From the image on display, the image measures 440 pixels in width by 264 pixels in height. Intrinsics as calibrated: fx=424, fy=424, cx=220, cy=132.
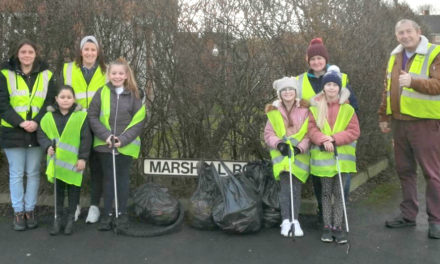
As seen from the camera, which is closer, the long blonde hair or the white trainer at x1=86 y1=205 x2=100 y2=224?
the long blonde hair

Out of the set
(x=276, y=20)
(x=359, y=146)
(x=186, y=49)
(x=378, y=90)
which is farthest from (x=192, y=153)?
(x=378, y=90)

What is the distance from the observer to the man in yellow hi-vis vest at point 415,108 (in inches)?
160

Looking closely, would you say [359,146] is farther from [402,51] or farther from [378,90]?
[402,51]

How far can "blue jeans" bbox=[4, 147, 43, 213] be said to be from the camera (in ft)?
14.4

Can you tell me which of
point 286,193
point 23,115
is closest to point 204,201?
point 286,193

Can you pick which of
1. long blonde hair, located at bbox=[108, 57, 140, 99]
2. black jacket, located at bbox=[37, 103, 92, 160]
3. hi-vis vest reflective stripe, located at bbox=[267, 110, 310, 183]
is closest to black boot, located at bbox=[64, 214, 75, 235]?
black jacket, located at bbox=[37, 103, 92, 160]

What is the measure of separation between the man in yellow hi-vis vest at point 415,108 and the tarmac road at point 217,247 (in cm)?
36

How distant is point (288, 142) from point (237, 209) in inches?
32.8

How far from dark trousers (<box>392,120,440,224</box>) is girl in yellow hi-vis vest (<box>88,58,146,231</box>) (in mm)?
2708

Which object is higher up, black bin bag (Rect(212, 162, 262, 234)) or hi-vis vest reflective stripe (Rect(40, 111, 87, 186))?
hi-vis vest reflective stripe (Rect(40, 111, 87, 186))

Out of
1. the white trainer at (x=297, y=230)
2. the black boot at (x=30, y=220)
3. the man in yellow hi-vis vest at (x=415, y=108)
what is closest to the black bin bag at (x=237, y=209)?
the white trainer at (x=297, y=230)

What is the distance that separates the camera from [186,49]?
509cm

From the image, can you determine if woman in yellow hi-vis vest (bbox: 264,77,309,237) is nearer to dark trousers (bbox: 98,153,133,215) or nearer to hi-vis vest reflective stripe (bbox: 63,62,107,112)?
dark trousers (bbox: 98,153,133,215)

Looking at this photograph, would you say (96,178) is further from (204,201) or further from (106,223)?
(204,201)
